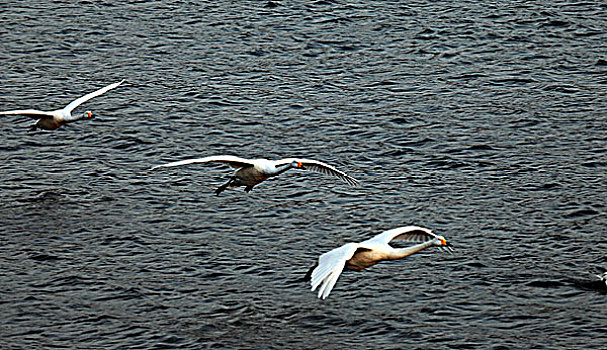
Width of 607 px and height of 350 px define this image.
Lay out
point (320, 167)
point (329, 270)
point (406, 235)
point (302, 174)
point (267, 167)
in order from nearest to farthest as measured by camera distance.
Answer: point (329, 270) < point (406, 235) < point (267, 167) < point (320, 167) < point (302, 174)

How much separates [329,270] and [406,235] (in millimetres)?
5089

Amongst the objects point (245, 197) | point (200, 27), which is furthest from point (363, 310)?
point (200, 27)

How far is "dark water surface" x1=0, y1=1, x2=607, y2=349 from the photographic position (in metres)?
28.2

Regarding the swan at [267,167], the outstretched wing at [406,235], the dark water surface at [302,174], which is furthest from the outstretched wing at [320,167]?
Result: the dark water surface at [302,174]

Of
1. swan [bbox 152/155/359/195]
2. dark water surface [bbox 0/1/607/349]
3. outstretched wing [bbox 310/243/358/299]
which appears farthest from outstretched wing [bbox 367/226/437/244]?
outstretched wing [bbox 310/243/358/299]

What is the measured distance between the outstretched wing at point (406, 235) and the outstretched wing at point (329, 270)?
114 inches

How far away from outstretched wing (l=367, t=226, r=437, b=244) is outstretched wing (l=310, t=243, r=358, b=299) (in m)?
2.90

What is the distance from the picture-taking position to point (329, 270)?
22000 millimetres

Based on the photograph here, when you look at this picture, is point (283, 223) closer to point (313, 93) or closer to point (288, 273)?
point (288, 273)

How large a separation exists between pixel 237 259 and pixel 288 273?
1503 mm

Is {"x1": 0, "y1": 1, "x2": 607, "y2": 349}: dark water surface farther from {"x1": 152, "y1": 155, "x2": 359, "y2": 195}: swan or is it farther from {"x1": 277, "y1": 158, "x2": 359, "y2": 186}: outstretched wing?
{"x1": 277, "y1": 158, "x2": 359, "y2": 186}: outstretched wing

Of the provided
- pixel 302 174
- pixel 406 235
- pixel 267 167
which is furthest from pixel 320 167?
pixel 302 174

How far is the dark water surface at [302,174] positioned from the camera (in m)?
28.2

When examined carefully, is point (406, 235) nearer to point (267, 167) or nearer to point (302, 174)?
point (267, 167)
